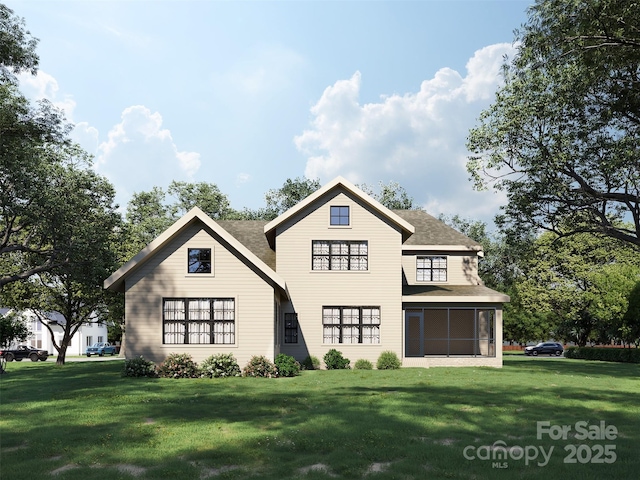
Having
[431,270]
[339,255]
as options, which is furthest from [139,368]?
[431,270]

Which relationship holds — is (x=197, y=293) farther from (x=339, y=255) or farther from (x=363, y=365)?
(x=363, y=365)

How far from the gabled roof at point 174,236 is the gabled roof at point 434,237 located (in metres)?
11.7

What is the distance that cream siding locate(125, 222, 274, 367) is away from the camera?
1054 inches

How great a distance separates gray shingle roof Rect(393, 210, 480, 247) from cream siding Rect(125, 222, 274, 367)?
12392mm

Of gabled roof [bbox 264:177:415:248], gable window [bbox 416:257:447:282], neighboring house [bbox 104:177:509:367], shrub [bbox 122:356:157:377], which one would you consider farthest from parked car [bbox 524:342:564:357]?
shrub [bbox 122:356:157:377]

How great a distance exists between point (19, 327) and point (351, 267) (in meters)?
36.4

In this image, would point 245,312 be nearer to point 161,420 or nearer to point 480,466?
point 161,420

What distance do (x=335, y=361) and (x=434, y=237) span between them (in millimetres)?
10733

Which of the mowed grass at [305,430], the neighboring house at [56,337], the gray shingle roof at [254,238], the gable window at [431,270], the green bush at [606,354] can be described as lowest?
the neighboring house at [56,337]

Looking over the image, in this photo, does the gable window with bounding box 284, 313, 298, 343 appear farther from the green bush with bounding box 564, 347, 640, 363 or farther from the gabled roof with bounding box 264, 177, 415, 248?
the green bush with bounding box 564, 347, 640, 363

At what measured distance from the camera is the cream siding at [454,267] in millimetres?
36531

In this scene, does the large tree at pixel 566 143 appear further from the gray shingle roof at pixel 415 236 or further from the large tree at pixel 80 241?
the large tree at pixel 80 241

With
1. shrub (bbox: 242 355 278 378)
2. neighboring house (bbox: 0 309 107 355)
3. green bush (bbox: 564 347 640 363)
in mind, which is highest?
shrub (bbox: 242 355 278 378)

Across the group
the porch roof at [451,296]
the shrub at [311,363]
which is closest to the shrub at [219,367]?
the shrub at [311,363]
